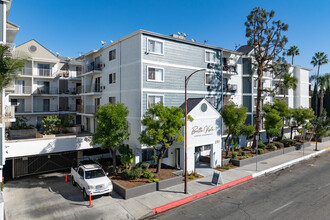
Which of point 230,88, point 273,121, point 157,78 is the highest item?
point 157,78

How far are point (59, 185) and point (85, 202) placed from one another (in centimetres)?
500

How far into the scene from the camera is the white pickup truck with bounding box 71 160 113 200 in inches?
612

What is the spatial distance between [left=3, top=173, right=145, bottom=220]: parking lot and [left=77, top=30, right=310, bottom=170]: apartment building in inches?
261

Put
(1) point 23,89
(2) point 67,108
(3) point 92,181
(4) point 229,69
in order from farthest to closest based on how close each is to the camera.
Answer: (2) point 67,108
(1) point 23,89
(4) point 229,69
(3) point 92,181

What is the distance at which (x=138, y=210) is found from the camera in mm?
14375

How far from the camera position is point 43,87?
3466cm

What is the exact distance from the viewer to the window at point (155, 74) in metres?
22.1

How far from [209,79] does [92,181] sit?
1763 cm

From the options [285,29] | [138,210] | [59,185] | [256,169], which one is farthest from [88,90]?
[285,29]

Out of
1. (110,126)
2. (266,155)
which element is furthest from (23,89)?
(266,155)

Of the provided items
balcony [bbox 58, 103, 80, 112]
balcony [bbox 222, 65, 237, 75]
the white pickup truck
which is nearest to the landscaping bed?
balcony [bbox 222, 65, 237, 75]

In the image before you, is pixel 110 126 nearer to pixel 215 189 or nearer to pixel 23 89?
pixel 215 189

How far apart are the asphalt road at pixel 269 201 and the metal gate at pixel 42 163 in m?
14.9

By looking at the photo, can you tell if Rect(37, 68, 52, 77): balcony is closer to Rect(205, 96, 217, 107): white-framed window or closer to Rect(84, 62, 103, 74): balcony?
Rect(84, 62, 103, 74): balcony
